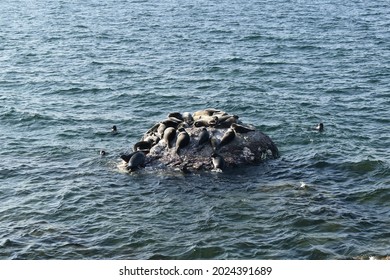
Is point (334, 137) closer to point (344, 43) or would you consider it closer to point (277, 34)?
point (344, 43)

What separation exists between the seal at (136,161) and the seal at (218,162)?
8.85 ft

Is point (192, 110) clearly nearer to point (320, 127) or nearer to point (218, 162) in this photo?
point (320, 127)

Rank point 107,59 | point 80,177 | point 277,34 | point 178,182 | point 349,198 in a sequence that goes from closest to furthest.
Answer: point 349,198 < point 178,182 < point 80,177 < point 107,59 < point 277,34

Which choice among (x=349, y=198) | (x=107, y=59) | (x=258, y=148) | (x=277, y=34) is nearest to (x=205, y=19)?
(x=277, y=34)

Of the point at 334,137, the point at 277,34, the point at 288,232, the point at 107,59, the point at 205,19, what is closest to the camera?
the point at 288,232

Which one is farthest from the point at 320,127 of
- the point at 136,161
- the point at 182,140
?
the point at 136,161

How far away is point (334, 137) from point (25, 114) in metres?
15.2

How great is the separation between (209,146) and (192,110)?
8234 mm

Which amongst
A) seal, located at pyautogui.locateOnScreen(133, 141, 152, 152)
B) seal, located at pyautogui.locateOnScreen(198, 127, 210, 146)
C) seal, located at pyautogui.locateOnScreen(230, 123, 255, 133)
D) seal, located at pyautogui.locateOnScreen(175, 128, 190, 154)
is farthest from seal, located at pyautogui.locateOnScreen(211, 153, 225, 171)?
seal, located at pyautogui.locateOnScreen(133, 141, 152, 152)

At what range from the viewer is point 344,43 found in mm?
42969

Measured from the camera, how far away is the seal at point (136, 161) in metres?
23.0

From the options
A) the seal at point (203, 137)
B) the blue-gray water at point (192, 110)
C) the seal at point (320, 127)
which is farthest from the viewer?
the seal at point (320, 127)

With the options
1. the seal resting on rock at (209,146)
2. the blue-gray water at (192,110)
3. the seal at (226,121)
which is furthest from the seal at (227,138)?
the blue-gray water at (192,110)

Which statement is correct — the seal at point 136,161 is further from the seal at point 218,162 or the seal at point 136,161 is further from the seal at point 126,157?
the seal at point 218,162
